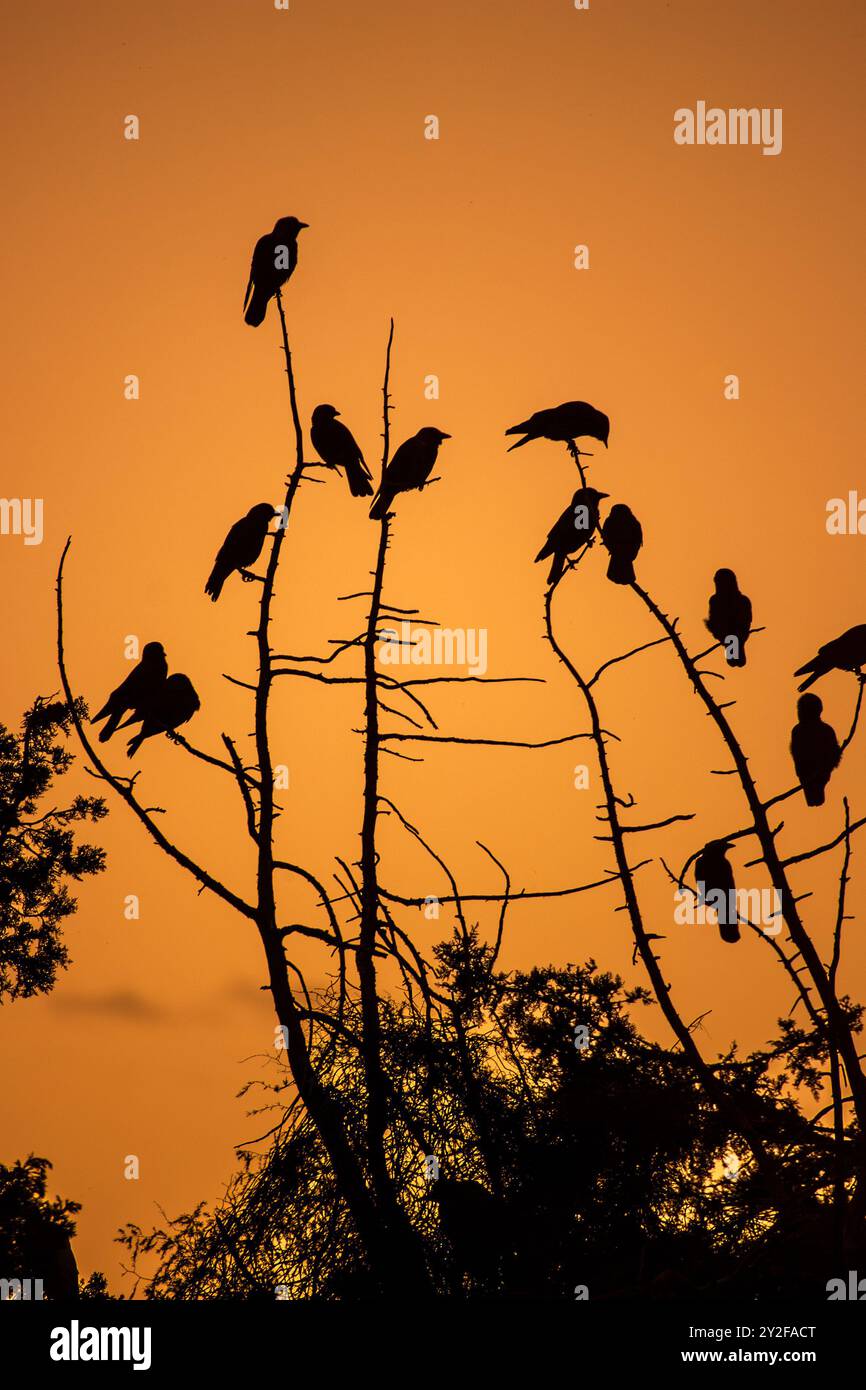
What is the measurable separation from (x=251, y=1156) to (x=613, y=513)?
354 centimetres

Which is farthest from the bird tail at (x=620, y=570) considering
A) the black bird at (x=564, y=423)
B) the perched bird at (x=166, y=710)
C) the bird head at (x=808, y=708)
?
the perched bird at (x=166, y=710)

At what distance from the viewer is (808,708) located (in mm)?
7258

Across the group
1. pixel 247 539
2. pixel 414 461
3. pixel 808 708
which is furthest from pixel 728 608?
pixel 247 539

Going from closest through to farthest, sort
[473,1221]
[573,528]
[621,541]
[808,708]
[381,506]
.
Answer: [381,506] < [473,1221] < [573,528] < [621,541] < [808,708]

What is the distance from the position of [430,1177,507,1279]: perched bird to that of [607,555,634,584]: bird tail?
2719 millimetres

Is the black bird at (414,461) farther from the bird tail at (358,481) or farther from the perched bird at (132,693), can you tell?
the perched bird at (132,693)

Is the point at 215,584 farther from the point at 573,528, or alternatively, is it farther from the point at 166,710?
the point at 573,528

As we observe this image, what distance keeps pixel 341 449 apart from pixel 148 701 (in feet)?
5.84

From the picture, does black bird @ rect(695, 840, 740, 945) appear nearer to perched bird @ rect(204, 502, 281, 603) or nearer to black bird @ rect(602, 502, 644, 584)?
black bird @ rect(602, 502, 644, 584)

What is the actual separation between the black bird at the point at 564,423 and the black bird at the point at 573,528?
0.73m

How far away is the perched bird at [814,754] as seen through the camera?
6859 millimetres

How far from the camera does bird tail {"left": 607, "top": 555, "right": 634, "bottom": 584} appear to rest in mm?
6230
